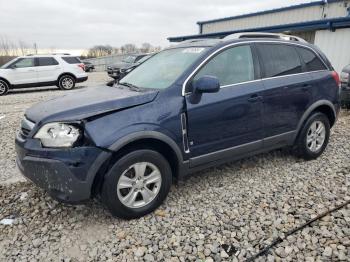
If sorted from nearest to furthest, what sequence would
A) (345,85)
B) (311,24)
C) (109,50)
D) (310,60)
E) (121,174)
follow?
(121,174) → (310,60) → (345,85) → (311,24) → (109,50)

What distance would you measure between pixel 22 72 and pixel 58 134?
1243 cm

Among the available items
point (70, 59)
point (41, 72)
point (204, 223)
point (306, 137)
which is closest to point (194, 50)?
point (204, 223)

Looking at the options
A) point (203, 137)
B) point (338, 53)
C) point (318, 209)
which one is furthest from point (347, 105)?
point (203, 137)

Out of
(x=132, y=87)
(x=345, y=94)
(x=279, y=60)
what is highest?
(x=279, y=60)

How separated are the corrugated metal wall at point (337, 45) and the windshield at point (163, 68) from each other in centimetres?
968

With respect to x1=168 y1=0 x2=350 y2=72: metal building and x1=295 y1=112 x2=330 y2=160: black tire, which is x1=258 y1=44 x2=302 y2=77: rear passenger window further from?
x1=168 y1=0 x2=350 y2=72: metal building

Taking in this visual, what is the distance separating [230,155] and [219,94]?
772mm

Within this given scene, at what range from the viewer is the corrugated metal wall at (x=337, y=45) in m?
11.2

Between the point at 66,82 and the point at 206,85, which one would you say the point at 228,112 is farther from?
the point at 66,82

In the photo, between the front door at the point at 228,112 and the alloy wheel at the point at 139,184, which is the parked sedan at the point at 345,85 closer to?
the front door at the point at 228,112

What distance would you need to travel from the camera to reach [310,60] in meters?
4.42

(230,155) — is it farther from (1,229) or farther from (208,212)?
(1,229)

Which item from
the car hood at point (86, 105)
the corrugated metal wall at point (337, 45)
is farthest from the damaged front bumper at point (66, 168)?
the corrugated metal wall at point (337, 45)

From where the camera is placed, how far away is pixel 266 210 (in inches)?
128
